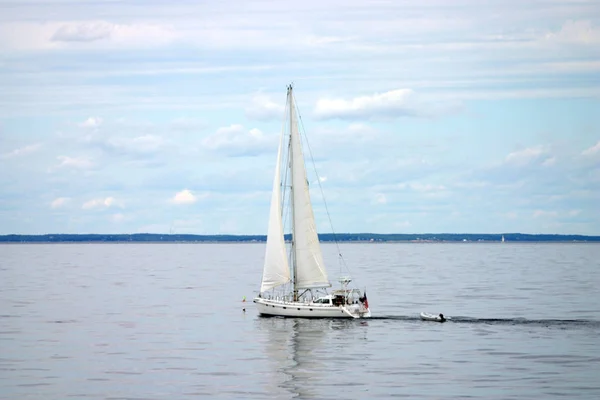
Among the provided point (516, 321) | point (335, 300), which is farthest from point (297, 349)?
point (516, 321)

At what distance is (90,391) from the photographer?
180ft

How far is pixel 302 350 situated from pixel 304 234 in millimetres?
20526

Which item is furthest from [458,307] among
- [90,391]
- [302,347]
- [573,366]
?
[90,391]

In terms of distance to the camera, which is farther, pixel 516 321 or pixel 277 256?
pixel 277 256

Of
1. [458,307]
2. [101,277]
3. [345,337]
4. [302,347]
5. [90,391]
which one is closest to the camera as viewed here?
[90,391]

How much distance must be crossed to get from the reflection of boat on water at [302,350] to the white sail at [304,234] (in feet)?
13.7

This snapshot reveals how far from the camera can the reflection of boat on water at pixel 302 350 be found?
57.2m

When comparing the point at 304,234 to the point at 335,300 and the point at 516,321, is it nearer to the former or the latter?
the point at 335,300

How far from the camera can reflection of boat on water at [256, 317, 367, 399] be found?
57.2 meters

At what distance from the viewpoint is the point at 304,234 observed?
90.4 m

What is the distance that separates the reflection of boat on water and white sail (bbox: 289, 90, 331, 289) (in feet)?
13.7

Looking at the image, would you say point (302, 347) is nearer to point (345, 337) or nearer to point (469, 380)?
point (345, 337)

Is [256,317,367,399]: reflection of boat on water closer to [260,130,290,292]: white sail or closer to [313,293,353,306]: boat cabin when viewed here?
[313,293,353,306]: boat cabin

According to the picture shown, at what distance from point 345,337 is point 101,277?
Result: 108864mm
